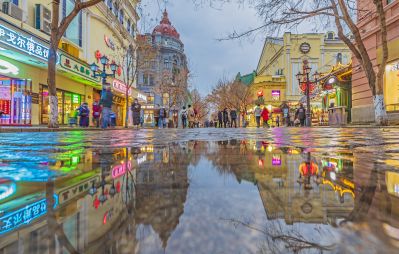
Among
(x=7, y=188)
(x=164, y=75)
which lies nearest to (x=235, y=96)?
(x=164, y=75)

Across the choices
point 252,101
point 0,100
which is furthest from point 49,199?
point 252,101

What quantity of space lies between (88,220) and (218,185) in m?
0.52

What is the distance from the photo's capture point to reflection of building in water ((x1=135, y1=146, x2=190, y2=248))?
0.61 meters

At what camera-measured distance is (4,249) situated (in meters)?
0.51

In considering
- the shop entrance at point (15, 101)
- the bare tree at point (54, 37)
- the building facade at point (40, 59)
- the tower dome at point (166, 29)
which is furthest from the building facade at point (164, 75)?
the bare tree at point (54, 37)

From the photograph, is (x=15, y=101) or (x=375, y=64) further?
(x=375, y=64)

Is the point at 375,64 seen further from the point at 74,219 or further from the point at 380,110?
the point at 74,219

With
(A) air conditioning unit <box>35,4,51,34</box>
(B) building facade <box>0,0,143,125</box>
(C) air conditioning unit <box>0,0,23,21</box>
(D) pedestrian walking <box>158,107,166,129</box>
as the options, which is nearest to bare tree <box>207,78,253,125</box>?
(D) pedestrian walking <box>158,107,166,129</box>

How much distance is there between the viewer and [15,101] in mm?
15000

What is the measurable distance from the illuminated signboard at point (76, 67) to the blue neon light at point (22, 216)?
18.5 m

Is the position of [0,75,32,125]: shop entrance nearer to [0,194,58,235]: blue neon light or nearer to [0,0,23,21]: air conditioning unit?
[0,0,23,21]: air conditioning unit

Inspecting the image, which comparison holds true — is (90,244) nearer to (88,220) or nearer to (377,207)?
(88,220)

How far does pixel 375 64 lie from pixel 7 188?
61.5ft

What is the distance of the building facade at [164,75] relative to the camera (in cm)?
4101
